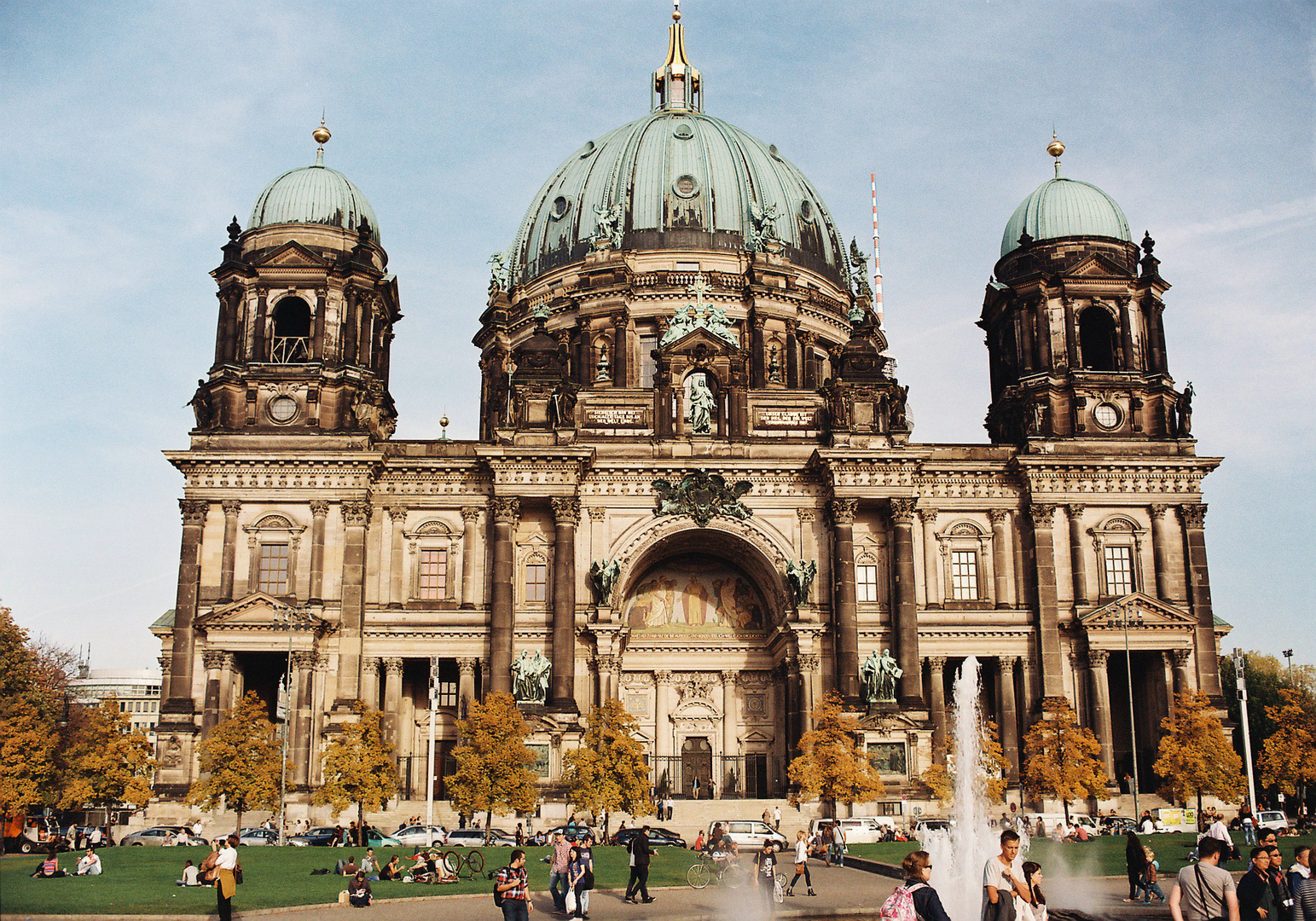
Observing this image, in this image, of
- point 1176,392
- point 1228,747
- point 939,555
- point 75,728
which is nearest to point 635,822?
point 939,555

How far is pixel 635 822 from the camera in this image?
53.7 metres

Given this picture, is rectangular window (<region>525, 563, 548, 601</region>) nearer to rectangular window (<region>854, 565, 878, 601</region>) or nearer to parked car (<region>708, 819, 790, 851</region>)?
rectangular window (<region>854, 565, 878, 601</region>)

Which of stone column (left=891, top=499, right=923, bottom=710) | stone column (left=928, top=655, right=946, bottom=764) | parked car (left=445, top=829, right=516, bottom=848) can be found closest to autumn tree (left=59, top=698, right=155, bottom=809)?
parked car (left=445, top=829, right=516, bottom=848)

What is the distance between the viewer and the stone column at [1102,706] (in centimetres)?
5706

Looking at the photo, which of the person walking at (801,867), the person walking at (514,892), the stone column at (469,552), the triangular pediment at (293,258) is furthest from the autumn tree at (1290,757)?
the triangular pediment at (293,258)

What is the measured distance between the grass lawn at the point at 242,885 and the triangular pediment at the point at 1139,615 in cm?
2365

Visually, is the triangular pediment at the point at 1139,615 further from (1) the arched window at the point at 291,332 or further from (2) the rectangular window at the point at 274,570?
(1) the arched window at the point at 291,332

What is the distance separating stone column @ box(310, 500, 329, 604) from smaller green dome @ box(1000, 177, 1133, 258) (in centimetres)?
3606

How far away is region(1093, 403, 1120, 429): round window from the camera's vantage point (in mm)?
62188

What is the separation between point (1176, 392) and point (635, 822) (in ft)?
108

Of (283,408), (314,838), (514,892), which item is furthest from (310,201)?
(514,892)

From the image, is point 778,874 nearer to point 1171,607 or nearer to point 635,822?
point 635,822

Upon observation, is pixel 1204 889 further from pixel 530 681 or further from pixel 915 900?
pixel 530 681

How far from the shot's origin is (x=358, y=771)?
49.9 m
